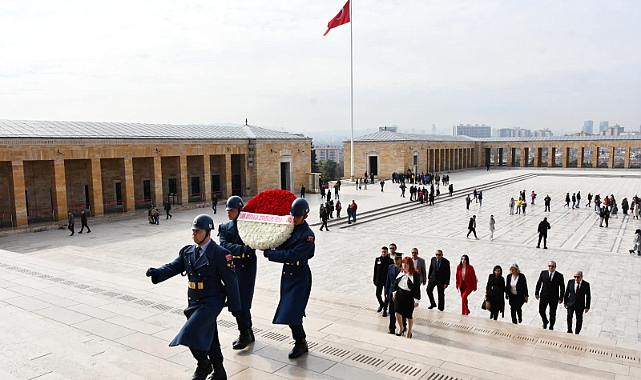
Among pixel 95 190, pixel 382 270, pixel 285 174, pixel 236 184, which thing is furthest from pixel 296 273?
pixel 285 174

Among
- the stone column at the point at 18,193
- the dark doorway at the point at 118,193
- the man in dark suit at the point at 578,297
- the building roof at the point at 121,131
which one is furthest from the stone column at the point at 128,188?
the man in dark suit at the point at 578,297

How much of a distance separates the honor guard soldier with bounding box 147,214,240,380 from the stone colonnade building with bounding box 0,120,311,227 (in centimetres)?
1779

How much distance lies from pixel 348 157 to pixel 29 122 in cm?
3234

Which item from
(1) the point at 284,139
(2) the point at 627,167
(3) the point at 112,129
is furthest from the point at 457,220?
(2) the point at 627,167

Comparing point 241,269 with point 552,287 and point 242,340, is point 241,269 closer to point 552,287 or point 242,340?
point 242,340

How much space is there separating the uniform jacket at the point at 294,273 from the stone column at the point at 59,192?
18467mm

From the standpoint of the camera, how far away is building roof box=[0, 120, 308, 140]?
2044cm

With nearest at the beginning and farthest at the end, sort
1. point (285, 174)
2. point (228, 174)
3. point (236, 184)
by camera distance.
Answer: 1. point (228, 174)
2. point (236, 184)
3. point (285, 174)

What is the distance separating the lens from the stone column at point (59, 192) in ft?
66.9

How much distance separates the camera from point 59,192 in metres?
20.5

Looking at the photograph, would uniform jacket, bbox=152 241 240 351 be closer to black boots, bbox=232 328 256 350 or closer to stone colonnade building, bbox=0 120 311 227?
black boots, bbox=232 328 256 350

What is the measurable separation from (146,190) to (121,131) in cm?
401

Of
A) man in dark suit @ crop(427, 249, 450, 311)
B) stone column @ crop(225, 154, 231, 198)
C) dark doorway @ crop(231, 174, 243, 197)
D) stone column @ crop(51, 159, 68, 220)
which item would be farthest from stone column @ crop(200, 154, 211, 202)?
man in dark suit @ crop(427, 249, 450, 311)

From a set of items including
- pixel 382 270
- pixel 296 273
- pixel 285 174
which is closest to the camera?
pixel 296 273
